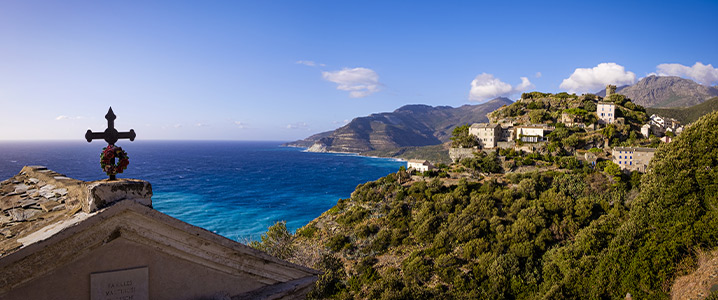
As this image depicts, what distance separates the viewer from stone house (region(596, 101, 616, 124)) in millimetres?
44688

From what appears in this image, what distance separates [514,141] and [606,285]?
2780cm

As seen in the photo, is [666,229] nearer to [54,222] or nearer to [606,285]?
[606,285]

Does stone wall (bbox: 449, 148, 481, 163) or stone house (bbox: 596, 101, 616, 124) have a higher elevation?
stone house (bbox: 596, 101, 616, 124)

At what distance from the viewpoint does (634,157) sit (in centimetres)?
3247

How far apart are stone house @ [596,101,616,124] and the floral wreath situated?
53.6 metres

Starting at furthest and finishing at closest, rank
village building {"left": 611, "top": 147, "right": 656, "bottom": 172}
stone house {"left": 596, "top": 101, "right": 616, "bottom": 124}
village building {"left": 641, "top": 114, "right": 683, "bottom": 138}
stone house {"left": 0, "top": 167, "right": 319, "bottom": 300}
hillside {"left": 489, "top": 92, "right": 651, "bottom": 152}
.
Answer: stone house {"left": 596, "top": 101, "right": 616, "bottom": 124} → village building {"left": 641, "top": 114, "right": 683, "bottom": 138} → hillside {"left": 489, "top": 92, "right": 651, "bottom": 152} → village building {"left": 611, "top": 147, "right": 656, "bottom": 172} → stone house {"left": 0, "top": 167, "right": 319, "bottom": 300}

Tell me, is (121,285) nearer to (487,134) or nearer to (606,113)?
(487,134)

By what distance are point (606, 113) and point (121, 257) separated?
55.2 metres

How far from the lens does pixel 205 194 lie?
228 feet

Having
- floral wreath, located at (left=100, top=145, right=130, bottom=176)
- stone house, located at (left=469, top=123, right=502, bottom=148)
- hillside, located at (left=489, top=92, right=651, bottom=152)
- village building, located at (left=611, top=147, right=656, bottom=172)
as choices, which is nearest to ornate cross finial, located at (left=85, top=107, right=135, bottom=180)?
floral wreath, located at (left=100, top=145, right=130, bottom=176)

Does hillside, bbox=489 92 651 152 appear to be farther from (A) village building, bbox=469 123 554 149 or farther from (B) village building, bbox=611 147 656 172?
(B) village building, bbox=611 147 656 172

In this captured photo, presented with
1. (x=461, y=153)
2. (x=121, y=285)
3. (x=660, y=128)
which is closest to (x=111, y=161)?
(x=121, y=285)

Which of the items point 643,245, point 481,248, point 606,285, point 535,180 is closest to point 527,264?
point 481,248

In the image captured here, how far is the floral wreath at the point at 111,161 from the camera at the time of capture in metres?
3.57
